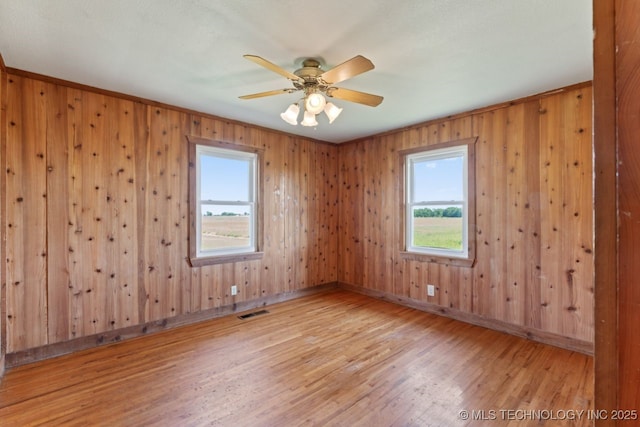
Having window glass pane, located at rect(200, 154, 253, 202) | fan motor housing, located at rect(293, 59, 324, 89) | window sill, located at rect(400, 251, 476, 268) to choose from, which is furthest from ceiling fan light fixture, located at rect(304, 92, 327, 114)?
window sill, located at rect(400, 251, 476, 268)

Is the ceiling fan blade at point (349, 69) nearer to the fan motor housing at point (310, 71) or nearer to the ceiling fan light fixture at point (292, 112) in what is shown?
the fan motor housing at point (310, 71)

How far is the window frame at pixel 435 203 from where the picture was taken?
3467 mm

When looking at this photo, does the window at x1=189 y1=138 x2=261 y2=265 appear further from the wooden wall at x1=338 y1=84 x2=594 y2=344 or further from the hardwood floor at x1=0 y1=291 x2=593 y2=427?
the wooden wall at x1=338 y1=84 x2=594 y2=344

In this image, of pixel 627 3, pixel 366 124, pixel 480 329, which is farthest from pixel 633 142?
pixel 366 124

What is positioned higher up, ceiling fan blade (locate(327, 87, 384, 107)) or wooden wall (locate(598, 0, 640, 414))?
ceiling fan blade (locate(327, 87, 384, 107))

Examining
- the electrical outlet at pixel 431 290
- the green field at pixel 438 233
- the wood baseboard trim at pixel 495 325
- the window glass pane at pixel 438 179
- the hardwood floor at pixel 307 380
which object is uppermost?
the window glass pane at pixel 438 179

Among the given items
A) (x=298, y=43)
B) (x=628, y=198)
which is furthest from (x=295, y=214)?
(x=628, y=198)

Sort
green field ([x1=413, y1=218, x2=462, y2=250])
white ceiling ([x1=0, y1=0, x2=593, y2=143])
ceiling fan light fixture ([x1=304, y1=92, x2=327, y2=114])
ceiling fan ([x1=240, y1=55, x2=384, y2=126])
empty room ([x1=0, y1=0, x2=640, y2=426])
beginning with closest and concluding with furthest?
white ceiling ([x1=0, y1=0, x2=593, y2=143]) → empty room ([x1=0, y1=0, x2=640, y2=426]) → ceiling fan ([x1=240, y1=55, x2=384, y2=126]) → ceiling fan light fixture ([x1=304, y1=92, x2=327, y2=114]) → green field ([x1=413, y1=218, x2=462, y2=250])

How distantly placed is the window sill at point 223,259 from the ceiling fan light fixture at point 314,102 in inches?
91.8

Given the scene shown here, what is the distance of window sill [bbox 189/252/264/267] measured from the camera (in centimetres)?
352

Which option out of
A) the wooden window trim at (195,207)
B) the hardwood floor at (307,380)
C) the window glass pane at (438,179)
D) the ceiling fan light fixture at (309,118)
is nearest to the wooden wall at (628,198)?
the hardwood floor at (307,380)

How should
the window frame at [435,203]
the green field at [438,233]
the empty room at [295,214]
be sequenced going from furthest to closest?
the green field at [438,233] < the window frame at [435,203] < the empty room at [295,214]

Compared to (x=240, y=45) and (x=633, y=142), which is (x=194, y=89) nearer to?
(x=240, y=45)

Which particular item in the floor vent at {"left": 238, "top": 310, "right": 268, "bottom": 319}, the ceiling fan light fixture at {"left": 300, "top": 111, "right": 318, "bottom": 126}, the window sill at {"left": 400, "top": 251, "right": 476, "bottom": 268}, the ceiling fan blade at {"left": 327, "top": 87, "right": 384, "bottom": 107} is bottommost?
the floor vent at {"left": 238, "top": 310, "right": 268, "bottom": 319}
